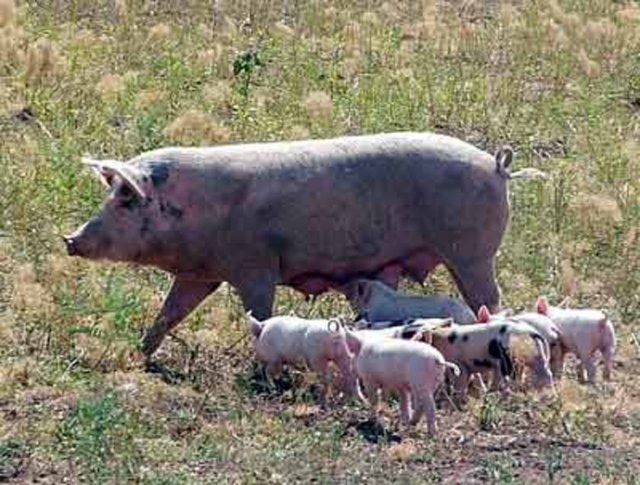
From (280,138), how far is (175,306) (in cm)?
462

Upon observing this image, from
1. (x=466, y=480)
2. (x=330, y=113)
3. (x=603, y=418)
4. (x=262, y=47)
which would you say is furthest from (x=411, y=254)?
(x=262, y=47)

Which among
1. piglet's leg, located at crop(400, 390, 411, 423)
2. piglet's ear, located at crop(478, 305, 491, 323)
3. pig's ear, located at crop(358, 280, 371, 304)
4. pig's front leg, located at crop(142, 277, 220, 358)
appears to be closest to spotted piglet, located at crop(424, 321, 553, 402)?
piglet's ear, located at crop(478, 305, 491, 323)

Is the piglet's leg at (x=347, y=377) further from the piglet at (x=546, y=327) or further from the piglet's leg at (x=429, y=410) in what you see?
the piglet at (x=546, y=327)

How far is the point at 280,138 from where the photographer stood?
52.4 feet

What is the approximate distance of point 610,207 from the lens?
1475 centimetres

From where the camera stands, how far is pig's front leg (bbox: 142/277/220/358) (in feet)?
37.4

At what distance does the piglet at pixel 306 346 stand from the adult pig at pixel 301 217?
0.72m

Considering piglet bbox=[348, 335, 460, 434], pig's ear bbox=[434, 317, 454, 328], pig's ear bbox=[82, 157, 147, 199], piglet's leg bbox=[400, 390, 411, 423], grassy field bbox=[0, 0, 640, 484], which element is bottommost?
grassy field bbox=[0, 0, 640, 484]

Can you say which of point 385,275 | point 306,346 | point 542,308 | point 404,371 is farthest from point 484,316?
point 385,275

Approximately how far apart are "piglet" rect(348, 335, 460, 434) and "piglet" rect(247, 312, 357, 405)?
0.19m

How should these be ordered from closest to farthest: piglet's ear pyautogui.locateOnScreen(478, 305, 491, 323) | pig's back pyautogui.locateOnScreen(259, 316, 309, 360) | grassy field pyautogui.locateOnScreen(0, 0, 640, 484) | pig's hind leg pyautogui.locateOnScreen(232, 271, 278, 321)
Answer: grassy field pyautogui.locateOnScreen(0, 0, 640, 484)
pig's back pyautogui.locateOnScreen(259, 316, 309, 360)
piglet's ear pyautogui.locateOnScreen(478, 305, 491, 323)
pig's hind leg pyautogui.locateOnScreen(232, 271, 278, 321)

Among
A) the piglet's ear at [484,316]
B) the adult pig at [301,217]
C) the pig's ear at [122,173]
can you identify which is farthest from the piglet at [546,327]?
the pig's ear at [122,173]

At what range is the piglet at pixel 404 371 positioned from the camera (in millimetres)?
9578

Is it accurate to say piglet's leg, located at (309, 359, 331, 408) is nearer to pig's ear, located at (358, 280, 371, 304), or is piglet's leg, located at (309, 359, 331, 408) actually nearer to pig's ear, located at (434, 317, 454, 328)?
pig's ear, located at (434, 317, 454, 328)
